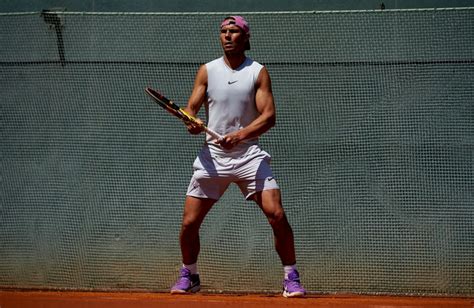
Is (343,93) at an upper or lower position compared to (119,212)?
A: upper

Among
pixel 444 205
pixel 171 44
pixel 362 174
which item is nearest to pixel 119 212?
pixel 171 44

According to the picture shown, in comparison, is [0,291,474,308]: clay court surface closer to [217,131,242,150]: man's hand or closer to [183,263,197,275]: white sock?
[183,263,197,275]: white sock

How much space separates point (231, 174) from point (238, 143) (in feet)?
0.83

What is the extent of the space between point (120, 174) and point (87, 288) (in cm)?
119

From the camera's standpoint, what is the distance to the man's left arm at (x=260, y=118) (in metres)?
5.84

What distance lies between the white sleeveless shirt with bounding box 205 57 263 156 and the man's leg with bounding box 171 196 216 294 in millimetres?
419

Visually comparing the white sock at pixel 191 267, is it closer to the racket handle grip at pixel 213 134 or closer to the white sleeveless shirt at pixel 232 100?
the white sleeveless shirt at pixel 232 100

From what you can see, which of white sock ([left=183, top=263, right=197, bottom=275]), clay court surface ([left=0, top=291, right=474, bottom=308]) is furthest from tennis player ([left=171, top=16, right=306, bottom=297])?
clay court surface ([left=0, top=291, right=474, bottom=308])

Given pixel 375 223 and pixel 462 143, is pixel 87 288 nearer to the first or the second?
pixel 375 223

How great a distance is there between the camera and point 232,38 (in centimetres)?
601

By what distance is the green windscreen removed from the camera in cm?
759

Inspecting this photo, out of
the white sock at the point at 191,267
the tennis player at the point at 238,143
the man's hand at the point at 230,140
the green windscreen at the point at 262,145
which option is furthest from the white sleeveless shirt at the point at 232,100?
the green windscreen at the point at 262,145

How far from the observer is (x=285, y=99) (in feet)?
25.7

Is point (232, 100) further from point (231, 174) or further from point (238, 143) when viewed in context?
point (231, 174)
